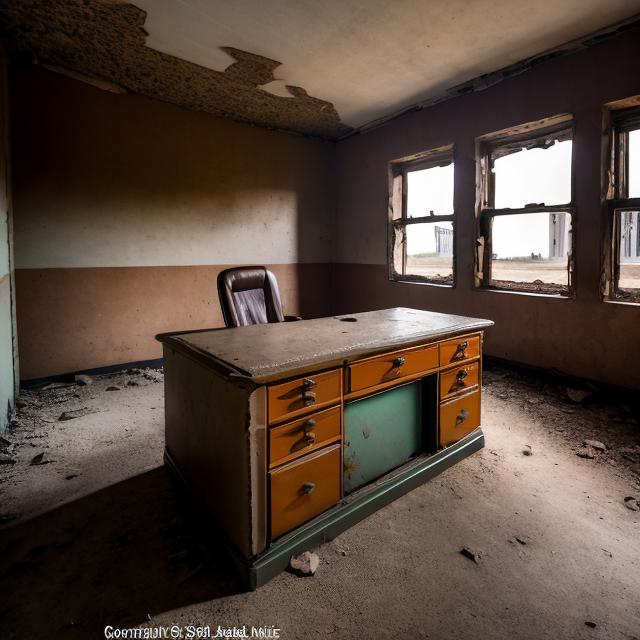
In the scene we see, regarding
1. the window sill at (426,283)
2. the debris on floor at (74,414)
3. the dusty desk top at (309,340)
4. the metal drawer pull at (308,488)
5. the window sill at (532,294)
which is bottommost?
the debris on floor at (74,414)

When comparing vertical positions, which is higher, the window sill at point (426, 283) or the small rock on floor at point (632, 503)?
the window sill at point (426, 283)

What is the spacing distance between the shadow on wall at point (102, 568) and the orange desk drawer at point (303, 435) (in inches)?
19.1

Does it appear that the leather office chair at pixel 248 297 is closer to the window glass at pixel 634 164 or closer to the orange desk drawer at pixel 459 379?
the orange desk drawer at pixel 459 379

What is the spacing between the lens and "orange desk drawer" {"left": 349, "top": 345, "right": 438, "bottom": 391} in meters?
1.69

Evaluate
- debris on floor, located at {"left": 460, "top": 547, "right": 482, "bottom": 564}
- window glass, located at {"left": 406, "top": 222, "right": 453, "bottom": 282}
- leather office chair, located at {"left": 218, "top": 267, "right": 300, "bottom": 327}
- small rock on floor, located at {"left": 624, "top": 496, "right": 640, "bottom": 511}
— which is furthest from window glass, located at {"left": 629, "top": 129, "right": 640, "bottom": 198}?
debris on floor, located at {"left": 460, "top": 547, "right": 482, "bottom": 564}

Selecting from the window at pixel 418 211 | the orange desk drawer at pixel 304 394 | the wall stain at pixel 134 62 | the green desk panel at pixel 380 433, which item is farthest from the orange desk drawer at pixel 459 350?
the wall stain at pixel 134 62

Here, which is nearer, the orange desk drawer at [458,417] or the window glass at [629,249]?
the orange desk drawer at [458,417]

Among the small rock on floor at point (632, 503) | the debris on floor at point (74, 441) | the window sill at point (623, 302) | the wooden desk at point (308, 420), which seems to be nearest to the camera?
the wooden desk at point (308, 420)

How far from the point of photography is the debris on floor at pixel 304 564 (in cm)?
147

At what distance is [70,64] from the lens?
3471 millimetres

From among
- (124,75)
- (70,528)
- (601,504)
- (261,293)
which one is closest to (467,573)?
(601,504)

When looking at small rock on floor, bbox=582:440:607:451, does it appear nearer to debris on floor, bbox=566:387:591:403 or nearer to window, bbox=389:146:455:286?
debris on floor, bbox=566:387:591:403

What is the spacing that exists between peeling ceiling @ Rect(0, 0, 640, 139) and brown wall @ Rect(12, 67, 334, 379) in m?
0.37

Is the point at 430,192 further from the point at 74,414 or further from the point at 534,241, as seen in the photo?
the point at 74,414
